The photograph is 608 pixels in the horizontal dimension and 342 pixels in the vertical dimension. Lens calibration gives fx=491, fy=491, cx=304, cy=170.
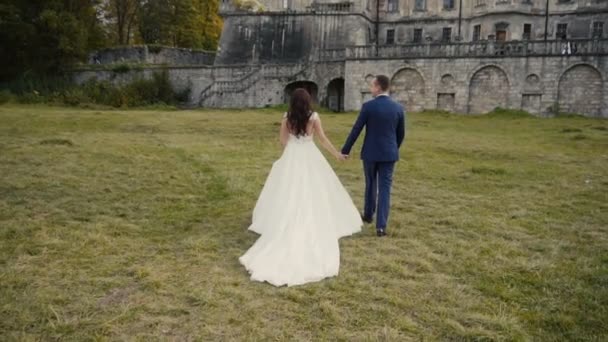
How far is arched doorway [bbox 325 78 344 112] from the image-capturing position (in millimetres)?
36969

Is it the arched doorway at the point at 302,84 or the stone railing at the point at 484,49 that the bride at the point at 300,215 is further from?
the arched doorway at the point at 302,84

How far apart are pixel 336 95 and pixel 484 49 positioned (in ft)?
36.6

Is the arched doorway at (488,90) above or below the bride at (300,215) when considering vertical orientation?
above

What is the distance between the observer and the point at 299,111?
7.08m

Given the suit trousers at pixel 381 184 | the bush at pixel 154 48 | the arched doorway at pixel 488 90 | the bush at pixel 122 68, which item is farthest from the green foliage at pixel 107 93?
the suit trousers at pixel 381 184

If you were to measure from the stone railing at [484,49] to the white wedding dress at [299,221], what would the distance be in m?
26.7

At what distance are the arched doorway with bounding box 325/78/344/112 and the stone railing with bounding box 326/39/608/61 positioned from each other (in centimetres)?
282

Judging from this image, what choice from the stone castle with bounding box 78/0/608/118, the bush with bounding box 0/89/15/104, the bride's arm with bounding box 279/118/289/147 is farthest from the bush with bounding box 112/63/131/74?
the bride's arm with bounding box 279/118/289/147

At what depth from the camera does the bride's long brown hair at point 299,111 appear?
705 centimetres

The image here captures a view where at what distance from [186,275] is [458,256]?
363cm

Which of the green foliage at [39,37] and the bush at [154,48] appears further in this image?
the bush at [154,48]

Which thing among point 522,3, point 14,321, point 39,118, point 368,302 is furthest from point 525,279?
point 522,3

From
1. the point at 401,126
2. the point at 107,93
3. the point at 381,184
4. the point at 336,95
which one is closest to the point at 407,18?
the point at 336,95

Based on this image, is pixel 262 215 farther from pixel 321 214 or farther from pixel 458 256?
pixel 458 256
